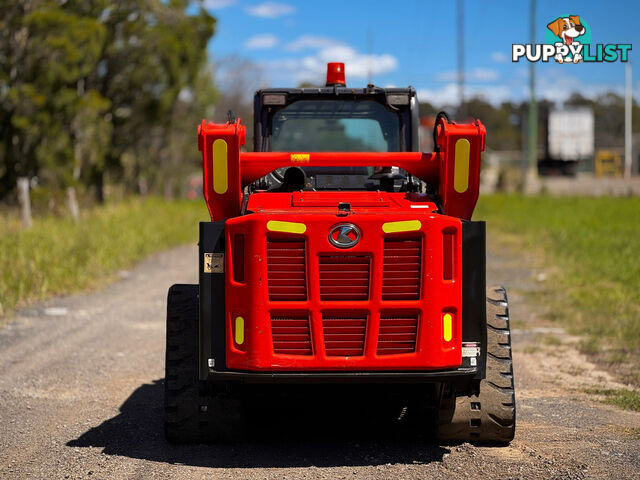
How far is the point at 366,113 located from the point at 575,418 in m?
2.72

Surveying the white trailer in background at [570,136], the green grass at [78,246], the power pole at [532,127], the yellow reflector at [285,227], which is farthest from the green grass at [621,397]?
the white trailer in background at [570,136]

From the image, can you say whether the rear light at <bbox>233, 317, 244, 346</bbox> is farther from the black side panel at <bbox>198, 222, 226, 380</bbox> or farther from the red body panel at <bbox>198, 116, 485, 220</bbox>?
the red body panel at <bbox>198, 116, 485, 220</bbox>

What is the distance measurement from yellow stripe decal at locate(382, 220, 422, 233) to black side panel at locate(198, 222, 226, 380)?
915 mm

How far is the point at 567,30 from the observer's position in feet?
40.3

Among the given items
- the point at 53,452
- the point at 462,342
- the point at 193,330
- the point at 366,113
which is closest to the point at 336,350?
the point at 462,342

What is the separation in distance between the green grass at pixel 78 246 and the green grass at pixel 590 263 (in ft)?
21.7

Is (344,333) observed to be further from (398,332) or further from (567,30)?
(567,30)

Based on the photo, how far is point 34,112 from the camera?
22703 mm

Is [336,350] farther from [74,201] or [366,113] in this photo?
[74,201]

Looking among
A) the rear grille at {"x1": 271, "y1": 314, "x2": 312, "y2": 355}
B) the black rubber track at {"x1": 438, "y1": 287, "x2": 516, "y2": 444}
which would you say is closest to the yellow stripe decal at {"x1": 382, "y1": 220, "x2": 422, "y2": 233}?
the rear grille at {"x1": 271, "y1": 314, "x2": 312, "y2": 355}

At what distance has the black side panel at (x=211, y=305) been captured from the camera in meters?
5.48

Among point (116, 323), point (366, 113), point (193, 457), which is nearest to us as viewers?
point (193, 457)

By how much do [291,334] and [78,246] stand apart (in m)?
12.0

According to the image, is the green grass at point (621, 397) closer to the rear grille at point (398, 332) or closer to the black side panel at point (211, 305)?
the rear grille at point (398, 332)
